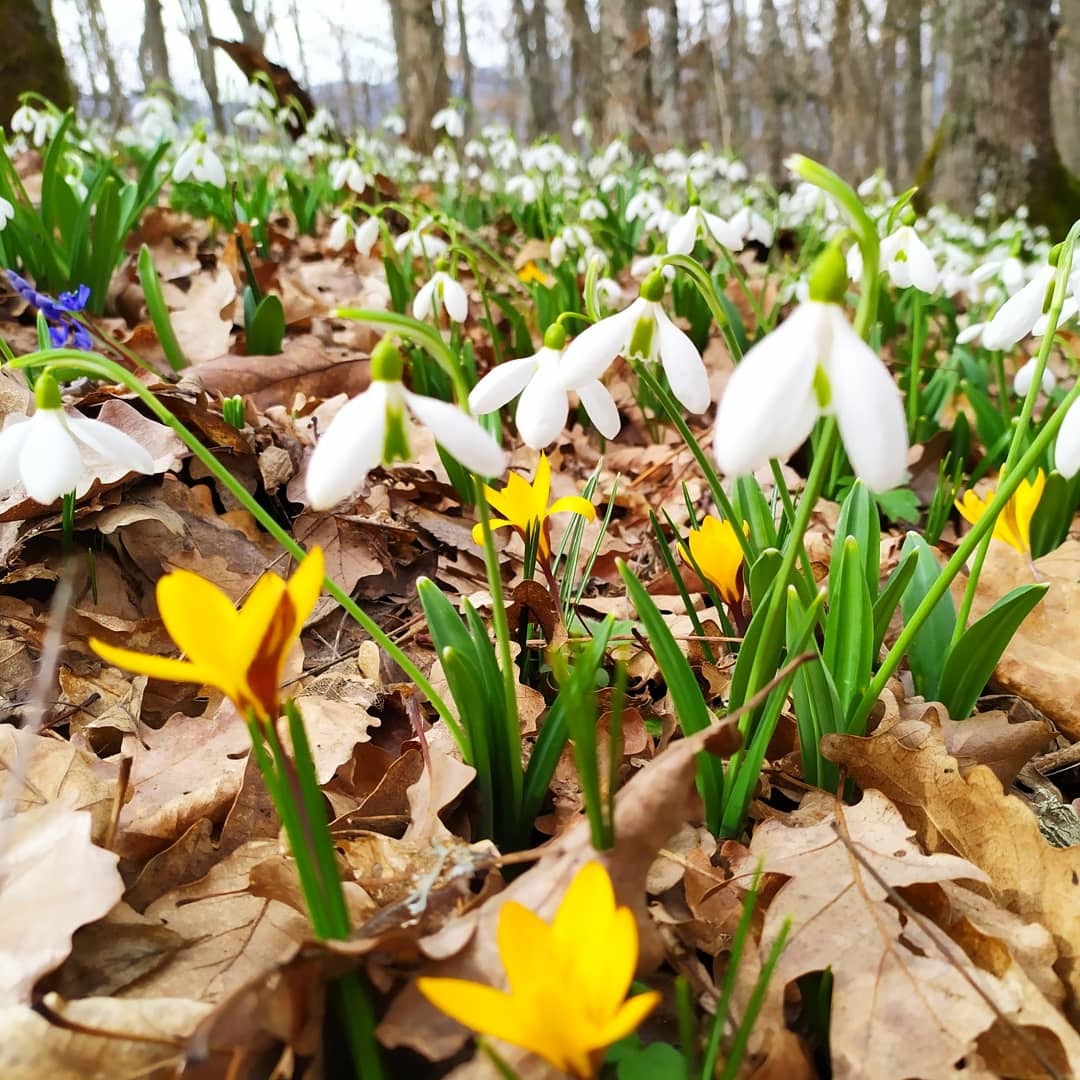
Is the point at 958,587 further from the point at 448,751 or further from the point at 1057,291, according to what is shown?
the point at 448,751

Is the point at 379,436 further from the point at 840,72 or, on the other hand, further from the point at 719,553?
the point at 840,72

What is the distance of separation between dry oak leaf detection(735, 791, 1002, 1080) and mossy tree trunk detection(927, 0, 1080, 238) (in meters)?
7.82

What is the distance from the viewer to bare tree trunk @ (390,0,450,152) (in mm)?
9273

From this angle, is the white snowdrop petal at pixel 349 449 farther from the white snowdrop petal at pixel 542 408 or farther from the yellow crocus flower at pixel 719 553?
the yellow crocus flower at pixel 719 553

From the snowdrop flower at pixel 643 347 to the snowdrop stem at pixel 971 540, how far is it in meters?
0.37

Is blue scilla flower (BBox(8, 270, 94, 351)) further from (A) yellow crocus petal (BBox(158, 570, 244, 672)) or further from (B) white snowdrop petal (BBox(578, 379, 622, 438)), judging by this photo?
(A) yellow crocus petal (BBox(158, 570, 244, 672))

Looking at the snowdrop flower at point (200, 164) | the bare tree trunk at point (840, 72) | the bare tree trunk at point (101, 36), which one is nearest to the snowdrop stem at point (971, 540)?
the snowdrop flower at point (200, 164)

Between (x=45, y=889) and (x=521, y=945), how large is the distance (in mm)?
543

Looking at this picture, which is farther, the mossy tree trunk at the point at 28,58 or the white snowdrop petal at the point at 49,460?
the mossy tree trunk at the point at 28,58

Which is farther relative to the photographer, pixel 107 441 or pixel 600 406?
pixel 600 406

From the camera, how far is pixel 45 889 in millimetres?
888

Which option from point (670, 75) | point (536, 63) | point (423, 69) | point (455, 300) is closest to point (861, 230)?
point (455, 300)

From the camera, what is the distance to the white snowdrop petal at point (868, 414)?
70 centimetres

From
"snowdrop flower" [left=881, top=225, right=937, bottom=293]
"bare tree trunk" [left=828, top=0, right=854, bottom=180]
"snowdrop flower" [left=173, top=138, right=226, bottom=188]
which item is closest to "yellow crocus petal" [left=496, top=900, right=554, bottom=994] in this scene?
"snowdrop flower" [left=881, top=225, right=937, bottom=293]
